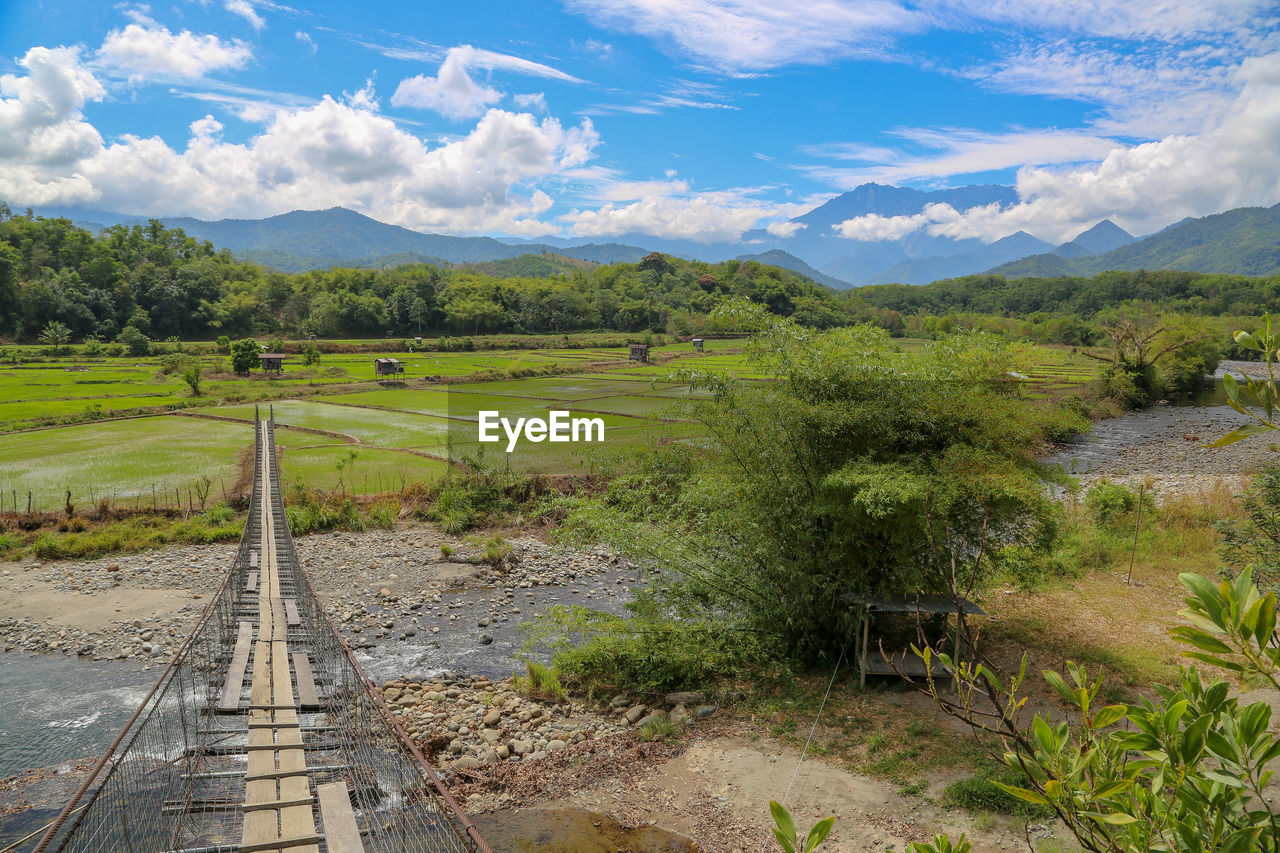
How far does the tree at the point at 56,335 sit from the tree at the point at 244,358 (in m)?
18.1

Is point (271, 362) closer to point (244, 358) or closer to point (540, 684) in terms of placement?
point (244, 358)

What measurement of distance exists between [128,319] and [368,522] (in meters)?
60.1

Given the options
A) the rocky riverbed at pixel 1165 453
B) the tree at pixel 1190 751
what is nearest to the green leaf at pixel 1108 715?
the tree at pixel 1190 751

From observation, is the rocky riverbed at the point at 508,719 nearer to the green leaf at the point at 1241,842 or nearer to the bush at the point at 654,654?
the bush at the point at 654,654

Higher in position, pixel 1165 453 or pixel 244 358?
pixel 244 358

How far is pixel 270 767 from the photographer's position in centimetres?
636

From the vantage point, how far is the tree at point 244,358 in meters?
49.1

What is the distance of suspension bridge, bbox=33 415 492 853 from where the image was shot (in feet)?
18.4

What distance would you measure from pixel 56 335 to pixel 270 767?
68.0m

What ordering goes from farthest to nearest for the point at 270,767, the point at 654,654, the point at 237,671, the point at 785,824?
1. the point at 654,654
2. the point at 237,671
3. the point at 270,767
4. the point at 785,824

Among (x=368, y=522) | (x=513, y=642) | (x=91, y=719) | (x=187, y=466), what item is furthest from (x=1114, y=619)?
(x=187, y=466)

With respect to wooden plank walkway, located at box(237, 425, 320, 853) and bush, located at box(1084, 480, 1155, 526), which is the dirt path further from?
bush, located at box(1084, 480, 1155, 526)

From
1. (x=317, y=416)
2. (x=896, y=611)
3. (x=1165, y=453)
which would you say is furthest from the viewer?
(x=317, y=416)

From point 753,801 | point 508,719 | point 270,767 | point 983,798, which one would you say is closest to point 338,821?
point 270,767
